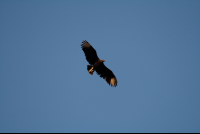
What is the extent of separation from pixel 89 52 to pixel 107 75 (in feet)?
7.64

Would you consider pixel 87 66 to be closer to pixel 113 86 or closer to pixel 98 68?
pixel 98 68

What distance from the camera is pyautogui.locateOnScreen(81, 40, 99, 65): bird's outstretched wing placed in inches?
437

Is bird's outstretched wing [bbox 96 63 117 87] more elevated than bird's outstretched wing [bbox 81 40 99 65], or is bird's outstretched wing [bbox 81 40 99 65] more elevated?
bird's outstretched wing [bbox 81 40 99 65]

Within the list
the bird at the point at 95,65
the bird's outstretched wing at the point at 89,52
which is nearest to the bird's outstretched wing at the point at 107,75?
the bird at the point at 95,65

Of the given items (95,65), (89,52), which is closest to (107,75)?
(95,65)

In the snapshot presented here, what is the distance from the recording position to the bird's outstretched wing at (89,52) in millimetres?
11109

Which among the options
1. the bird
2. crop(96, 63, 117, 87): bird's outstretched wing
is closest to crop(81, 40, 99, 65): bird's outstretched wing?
the bird

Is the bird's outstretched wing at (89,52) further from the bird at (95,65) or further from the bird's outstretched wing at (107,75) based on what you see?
the bird's outstretched wing at (107,75)

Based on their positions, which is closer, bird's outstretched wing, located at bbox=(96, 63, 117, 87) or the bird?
the bird

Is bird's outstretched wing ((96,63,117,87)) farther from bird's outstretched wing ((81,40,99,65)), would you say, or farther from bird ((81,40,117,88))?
bird's outstretched wing ((81,40,99,65))

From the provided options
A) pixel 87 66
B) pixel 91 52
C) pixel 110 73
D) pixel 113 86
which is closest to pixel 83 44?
pixel 91 52

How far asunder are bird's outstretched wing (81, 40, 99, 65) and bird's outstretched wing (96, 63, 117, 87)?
0.81m

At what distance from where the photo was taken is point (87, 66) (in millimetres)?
11633

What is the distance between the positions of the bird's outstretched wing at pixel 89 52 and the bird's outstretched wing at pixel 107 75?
809 mm
